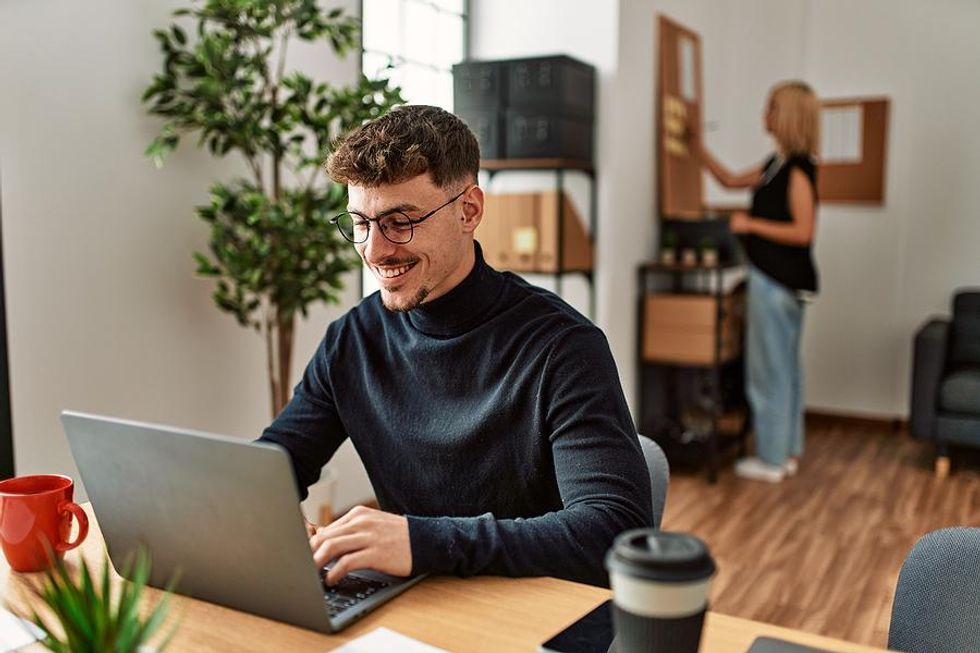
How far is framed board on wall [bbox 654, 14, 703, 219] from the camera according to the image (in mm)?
4523

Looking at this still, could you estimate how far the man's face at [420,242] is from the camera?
56.9 inches

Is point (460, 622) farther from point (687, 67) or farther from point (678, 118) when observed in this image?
point (687, 67)

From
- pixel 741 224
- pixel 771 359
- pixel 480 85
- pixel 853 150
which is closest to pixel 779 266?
pixel 741 224

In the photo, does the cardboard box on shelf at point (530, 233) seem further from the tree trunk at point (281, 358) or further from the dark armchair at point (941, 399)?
the dark armchair at point (941, 399)

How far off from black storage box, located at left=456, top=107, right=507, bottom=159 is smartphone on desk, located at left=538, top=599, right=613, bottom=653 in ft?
10.1

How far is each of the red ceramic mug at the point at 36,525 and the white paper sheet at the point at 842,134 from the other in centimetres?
516

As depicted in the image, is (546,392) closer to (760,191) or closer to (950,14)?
(760,191)

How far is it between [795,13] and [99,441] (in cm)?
544

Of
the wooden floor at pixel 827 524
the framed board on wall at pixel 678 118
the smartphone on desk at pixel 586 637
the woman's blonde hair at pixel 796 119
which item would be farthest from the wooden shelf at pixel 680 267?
the smartphone on desk at pixel 586 637

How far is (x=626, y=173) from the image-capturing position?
4.29 metres

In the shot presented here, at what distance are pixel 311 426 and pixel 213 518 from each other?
0.60 metres

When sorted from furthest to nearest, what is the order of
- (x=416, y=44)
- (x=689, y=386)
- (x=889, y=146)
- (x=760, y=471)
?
1. (x=889, y=146)
2. (x=689, y=386)
3. (x=760, y=471)
4. (x=416, y=44)

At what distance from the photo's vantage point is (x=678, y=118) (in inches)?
184

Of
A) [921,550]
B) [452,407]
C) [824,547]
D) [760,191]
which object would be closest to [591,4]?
[760,191]
